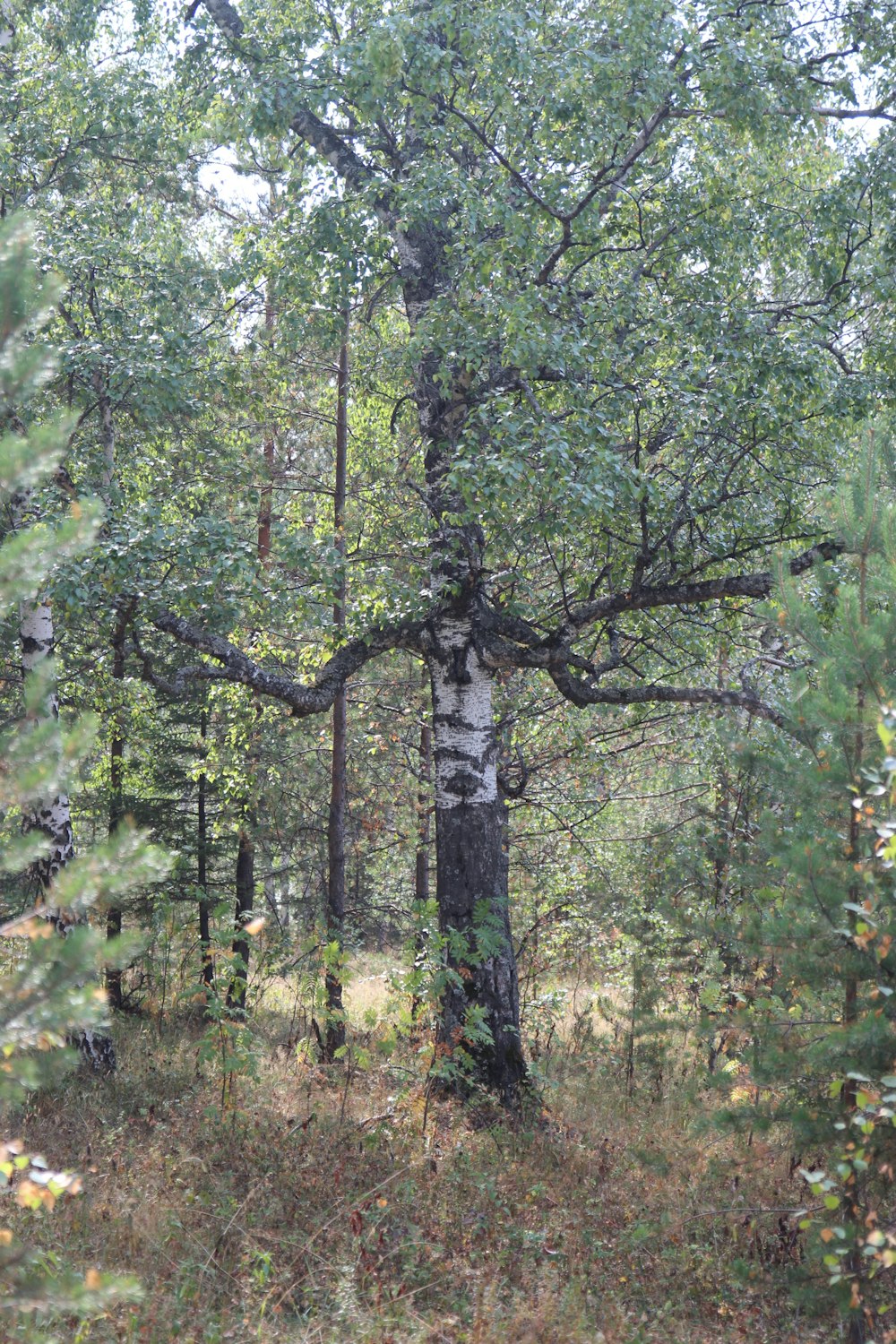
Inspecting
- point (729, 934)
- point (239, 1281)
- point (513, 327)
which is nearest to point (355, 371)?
point (513, 327)

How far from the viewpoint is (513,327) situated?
716 centimetres

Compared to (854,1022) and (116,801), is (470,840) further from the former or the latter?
(116,801)

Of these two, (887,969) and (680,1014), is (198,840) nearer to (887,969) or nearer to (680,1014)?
(680,1014)

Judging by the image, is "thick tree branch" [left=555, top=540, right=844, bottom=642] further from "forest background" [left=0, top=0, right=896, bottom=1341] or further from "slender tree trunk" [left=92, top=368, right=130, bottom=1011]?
"slender tree trunk" [left=92, top=368, right=130, bottom=1011]

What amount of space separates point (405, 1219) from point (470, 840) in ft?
10.6

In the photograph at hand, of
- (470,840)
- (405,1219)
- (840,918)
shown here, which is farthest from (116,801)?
(840,918)

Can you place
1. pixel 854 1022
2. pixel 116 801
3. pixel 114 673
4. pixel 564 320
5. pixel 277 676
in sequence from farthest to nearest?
1. pixel 114 673
2. pixel 116 801
3. pixel 277 676
4. pixel 564 320
5. pixel 854 1022

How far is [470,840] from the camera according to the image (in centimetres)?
890

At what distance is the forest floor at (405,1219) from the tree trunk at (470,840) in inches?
21.7

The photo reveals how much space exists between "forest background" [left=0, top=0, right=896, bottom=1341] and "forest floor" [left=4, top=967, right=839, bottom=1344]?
4 cm

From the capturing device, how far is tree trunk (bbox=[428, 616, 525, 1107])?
862cm

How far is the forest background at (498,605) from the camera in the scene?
5133mm

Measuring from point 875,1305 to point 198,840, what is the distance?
10.5 metres

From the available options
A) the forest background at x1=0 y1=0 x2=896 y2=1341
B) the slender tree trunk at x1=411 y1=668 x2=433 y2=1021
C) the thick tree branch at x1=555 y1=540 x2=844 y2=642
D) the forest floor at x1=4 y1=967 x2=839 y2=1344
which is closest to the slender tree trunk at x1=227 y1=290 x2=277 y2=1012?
the forest background at x1=0 y1=0 x2=896 y2=1341
